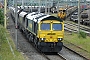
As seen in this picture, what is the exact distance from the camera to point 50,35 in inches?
915

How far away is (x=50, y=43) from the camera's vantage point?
923 inches

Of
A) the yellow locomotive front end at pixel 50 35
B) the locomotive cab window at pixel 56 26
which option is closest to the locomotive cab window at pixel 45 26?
the yellow locomotive front end at pixel 50 35

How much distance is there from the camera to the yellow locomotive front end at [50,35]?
76.1 feet

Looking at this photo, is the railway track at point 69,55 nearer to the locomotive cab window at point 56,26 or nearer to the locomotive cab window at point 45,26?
the locomotive cab window at point 56,26

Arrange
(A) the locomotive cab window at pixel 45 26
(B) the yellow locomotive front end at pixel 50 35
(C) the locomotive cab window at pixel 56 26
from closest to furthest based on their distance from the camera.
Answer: (B) the yellow locomotive front end at pixel 50 35 < (A) the locomotive cab window at pixel 45 26 < (C) the locomotive cab window at pixel 56 26

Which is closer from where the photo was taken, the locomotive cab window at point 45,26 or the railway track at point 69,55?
the railway track at point 69,55

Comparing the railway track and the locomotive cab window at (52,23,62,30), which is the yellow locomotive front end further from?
the railway track

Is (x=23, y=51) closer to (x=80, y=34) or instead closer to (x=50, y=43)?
(x=50, y=43)

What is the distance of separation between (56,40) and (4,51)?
405 centimetres

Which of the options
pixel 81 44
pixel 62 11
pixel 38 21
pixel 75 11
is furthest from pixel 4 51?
pixel 75 11

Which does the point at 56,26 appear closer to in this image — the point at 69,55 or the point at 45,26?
the point at 45,26

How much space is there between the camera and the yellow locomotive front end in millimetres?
23188

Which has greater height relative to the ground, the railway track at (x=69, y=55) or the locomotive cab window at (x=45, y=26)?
the locomotive cab window at (x=45, y=26)

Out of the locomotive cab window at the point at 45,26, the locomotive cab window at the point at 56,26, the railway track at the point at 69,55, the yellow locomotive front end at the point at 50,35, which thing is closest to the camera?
the railway track at the point at 69,55
